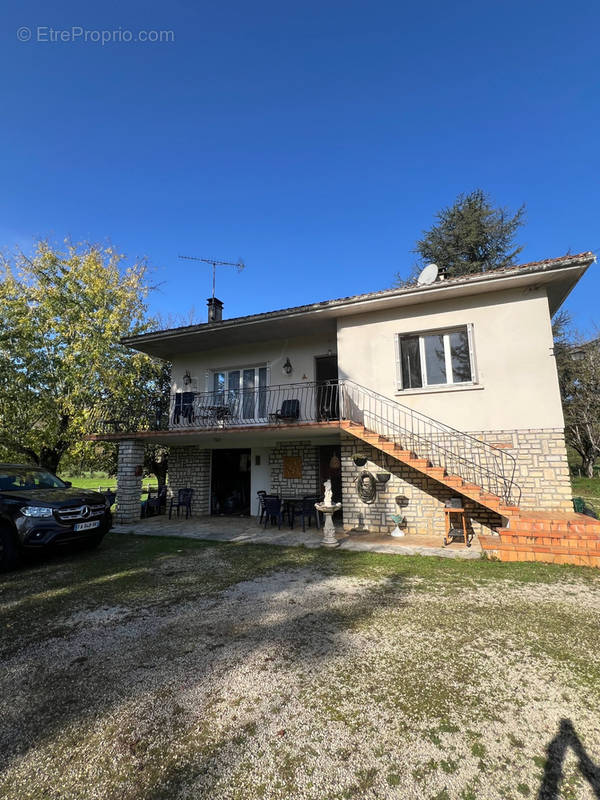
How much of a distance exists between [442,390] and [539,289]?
2893 mm

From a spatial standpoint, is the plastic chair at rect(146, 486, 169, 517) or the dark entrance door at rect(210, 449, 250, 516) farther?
the dark entrance door at rect(210, 449, 250, 516)

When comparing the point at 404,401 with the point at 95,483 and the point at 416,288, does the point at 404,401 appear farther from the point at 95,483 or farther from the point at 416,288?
the point at 95,483

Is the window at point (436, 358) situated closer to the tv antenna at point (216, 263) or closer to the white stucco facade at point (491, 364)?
the white stucco facade at point (491, 364)

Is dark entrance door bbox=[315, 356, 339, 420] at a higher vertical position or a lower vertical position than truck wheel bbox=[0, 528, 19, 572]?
higher

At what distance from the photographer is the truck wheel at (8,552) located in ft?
18.4

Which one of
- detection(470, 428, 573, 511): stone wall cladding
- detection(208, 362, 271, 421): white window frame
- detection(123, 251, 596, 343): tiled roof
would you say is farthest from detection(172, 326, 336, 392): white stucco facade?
detection(470, 428, 573, 511): stone wall cladding

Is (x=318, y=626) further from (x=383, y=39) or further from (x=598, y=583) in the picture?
(x=383, y=39)

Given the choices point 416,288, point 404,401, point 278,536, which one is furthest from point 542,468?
point 278,536

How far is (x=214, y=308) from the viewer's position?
12867 millimetres

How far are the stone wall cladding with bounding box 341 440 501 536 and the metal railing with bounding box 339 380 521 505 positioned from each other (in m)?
0.58

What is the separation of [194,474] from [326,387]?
5.55 m

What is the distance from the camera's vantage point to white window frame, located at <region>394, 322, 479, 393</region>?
798cm

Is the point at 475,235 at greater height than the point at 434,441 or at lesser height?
greater

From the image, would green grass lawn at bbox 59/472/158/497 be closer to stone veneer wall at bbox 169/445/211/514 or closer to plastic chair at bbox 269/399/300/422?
stone veneer wall at bbox 169/445/211/514
